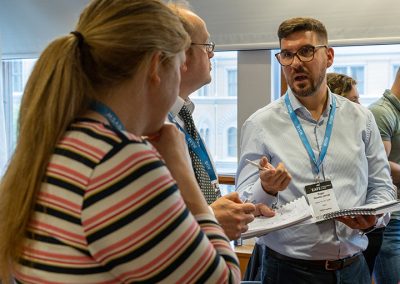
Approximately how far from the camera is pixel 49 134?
883 mm

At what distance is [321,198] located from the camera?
2080 mm

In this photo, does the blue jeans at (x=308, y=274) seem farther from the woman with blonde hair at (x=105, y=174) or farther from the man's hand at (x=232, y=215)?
the woman with blonde hair at (x=105, y=174)

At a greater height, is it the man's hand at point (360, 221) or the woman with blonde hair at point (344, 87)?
the woman with blonde hair at point (344, 87)

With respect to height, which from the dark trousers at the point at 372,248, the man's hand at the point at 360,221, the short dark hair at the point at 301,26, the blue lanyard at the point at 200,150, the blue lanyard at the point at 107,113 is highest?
the short dark hair at the point at 301,26

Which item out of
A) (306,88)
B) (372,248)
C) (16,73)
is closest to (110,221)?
(306,88)

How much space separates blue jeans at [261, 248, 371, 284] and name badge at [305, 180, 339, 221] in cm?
23

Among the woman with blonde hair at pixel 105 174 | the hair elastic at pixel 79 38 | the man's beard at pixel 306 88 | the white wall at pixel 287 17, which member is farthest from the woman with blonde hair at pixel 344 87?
the hair elastic at pixel 79 38

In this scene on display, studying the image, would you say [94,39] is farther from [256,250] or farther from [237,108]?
[237,108]

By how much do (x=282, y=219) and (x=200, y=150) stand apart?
0.51 meters

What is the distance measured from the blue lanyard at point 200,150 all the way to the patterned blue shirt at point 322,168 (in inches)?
18.0

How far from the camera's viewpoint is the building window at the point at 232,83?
4.25 m

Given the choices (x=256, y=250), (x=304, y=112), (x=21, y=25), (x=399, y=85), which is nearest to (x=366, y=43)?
(x=399, y=85)

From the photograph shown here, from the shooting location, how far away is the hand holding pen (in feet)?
6.04

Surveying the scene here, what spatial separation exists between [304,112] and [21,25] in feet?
10.00
